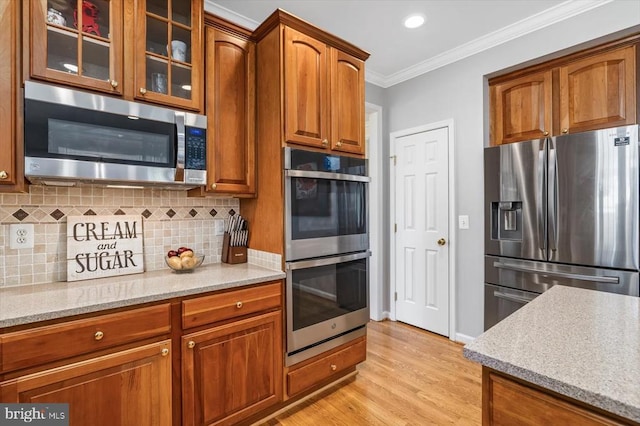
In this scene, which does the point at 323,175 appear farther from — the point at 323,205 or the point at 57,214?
the point at 57,214

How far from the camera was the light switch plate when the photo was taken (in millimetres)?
2877

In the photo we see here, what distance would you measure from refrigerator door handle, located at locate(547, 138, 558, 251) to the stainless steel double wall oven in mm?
1371

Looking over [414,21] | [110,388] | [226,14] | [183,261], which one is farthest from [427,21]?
[110,388]

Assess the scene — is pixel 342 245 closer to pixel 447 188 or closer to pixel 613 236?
pixel 447 188

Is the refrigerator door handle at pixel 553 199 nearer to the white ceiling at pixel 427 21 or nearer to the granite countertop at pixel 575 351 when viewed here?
the white ceiling at pixel 427 21

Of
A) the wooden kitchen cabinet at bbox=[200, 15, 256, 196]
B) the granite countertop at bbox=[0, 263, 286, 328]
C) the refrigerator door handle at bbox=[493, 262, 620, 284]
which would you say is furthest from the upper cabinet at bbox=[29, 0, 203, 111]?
the refrigerator door handle at bbox=[493, 262, 620, 284]

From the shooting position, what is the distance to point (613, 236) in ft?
6.71

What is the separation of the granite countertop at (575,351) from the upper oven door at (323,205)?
3.99ft

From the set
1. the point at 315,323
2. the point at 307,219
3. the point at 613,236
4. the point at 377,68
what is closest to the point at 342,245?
the point at 307,219

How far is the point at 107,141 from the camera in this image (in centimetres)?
157

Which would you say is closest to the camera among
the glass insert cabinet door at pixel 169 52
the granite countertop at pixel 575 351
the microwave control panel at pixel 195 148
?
the granite countertop at pixel 575 351

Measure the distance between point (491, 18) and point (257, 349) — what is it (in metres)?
2.95

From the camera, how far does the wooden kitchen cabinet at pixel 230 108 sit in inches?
76.7

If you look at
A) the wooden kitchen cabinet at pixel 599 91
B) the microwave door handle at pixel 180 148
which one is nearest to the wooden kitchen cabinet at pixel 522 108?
the wooden kitchen cabinet at pixel 599 91
